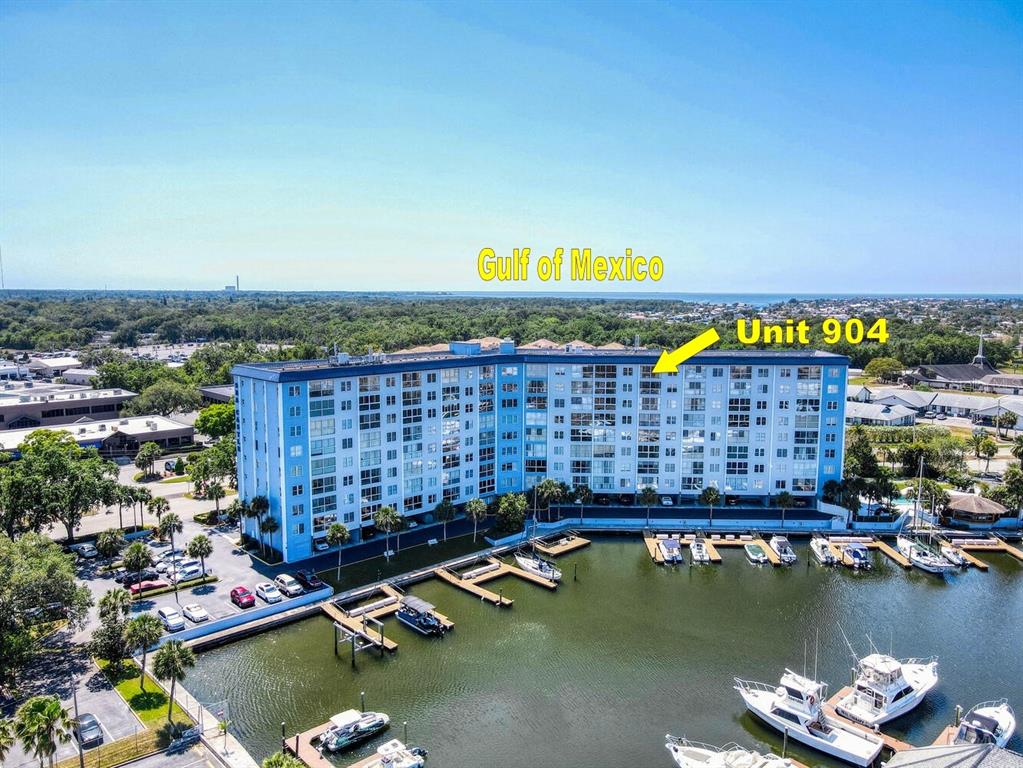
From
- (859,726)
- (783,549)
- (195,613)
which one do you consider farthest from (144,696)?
(783,549)

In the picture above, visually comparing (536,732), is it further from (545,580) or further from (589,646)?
(545,580)

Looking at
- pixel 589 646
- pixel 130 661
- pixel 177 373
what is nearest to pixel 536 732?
pixel 589 646

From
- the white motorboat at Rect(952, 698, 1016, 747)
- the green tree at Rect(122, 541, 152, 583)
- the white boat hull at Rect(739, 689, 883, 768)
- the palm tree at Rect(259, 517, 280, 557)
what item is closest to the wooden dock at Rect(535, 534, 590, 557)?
the palm tree at Rect(259, 517, 280, 557)

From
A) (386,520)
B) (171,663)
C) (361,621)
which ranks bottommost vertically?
(361,621)

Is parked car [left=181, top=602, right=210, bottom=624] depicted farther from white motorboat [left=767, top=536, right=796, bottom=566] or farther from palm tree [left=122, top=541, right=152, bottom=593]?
white motorboat [left=767, top=536, right=796, bottom=566]

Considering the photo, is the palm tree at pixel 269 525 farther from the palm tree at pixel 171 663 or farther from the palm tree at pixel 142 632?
the palm tree at pixel 171 663

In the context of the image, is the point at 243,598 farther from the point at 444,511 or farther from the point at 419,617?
the point at 444,511
